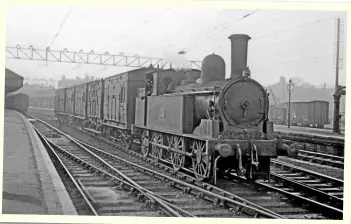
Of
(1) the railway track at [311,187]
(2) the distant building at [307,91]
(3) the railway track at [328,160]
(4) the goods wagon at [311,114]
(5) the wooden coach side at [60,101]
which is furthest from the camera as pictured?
(5) the wooden coach side at [60,101]

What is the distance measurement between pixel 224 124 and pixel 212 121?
262 millimetres

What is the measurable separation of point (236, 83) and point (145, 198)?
7.70 feet

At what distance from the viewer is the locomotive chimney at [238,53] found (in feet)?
19.6

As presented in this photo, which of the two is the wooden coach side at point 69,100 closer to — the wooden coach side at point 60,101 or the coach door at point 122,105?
the wooden coach side at point 60,101

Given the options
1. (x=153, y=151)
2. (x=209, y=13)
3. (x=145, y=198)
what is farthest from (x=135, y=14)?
(x=153, y=151)

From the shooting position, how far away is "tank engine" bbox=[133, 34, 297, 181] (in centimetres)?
577

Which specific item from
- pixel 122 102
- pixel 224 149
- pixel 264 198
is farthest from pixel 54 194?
pixel 122 102

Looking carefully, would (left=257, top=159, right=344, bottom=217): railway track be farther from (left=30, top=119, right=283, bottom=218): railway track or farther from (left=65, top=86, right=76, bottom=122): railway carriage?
(left=65, top=86, right=76, bottom=122): railway carriage

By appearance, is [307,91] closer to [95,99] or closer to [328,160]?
[328,160]

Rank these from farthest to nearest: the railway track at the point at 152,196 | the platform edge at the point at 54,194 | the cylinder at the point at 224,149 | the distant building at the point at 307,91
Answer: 1. the distant building at the point at 307,91
2. the cylinder at the point at 224,149
3. the railway track at the point at 152,196
4. the platform edge at the point at 54,194

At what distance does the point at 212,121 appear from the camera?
575cm

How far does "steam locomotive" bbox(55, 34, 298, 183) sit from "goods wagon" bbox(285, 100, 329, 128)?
869 centimetres

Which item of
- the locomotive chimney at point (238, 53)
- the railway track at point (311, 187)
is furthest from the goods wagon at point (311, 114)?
the locomotive chimney at point (238, 53)

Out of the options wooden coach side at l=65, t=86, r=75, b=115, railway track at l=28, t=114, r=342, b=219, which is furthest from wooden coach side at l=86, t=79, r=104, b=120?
railway track at l=28, t=114, r=342, b=219
